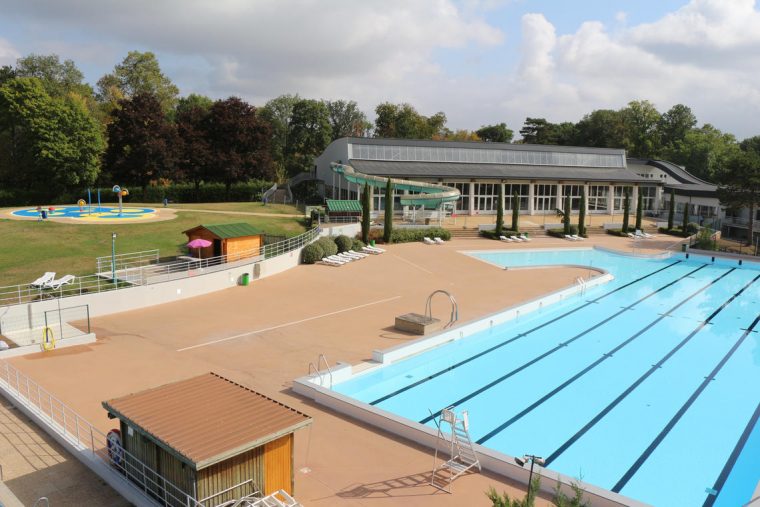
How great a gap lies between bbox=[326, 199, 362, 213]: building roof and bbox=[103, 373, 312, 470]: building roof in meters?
30.1

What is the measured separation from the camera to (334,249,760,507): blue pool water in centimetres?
1191

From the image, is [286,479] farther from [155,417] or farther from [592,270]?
[592,270]

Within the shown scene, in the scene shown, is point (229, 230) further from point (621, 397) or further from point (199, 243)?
point (621, 397)

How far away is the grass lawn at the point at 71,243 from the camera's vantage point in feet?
77.9

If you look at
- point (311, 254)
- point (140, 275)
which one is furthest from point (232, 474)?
point (311, 254)

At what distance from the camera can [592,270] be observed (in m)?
31.6

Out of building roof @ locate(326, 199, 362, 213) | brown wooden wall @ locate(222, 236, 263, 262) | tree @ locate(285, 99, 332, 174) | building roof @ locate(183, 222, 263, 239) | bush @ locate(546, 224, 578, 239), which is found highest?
tree @ locate(285, 99, 332, 174)

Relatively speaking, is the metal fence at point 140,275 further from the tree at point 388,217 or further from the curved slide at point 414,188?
the curved slide at point 414,188

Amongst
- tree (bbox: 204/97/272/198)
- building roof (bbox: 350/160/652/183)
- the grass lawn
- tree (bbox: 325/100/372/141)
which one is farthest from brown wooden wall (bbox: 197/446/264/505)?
tree (bbox: 325/100/372/141)

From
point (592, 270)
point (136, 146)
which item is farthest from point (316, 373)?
point (136, 146)

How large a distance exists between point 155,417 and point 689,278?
32.4 m

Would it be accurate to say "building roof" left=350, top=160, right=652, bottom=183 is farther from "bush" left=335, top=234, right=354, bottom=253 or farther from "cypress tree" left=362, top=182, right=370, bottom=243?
"bush" left=335, top=234, right=354, bottom=253

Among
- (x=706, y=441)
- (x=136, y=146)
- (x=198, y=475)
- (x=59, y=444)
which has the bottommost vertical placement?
(x=706, y=441)

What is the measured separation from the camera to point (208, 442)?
8234 millimetres
